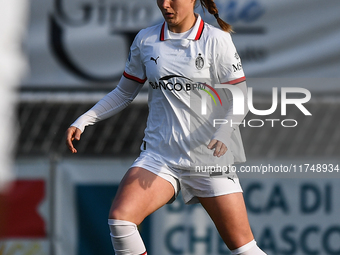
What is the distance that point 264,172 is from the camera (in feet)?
13.3

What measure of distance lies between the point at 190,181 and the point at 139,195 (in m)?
0.27

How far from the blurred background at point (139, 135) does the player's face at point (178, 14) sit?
4.58 ft

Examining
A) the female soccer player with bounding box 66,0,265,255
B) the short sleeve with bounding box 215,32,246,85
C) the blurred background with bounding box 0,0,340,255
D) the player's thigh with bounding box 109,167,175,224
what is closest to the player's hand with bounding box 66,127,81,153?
the female soccer player with bounding box 66,0,265,255

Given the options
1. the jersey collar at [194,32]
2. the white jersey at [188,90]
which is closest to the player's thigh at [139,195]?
the white jersey at [188,90]

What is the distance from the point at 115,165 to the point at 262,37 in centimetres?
147

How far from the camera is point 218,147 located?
101 inches

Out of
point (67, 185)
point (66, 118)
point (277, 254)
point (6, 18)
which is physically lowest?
point (277, 254)

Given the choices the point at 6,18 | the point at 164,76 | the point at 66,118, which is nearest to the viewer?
the point at 6,18

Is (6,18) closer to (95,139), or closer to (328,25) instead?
(95,139)

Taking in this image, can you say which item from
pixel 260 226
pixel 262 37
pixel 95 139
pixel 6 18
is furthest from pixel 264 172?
pixel 6 18

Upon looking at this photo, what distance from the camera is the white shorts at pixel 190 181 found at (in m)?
2.72

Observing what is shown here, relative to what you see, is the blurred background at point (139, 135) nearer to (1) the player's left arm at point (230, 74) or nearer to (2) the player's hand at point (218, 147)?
(1) the player's left arm at point (230, 74)

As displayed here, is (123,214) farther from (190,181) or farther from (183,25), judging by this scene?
(183,25)

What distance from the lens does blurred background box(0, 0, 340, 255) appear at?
4082mm
